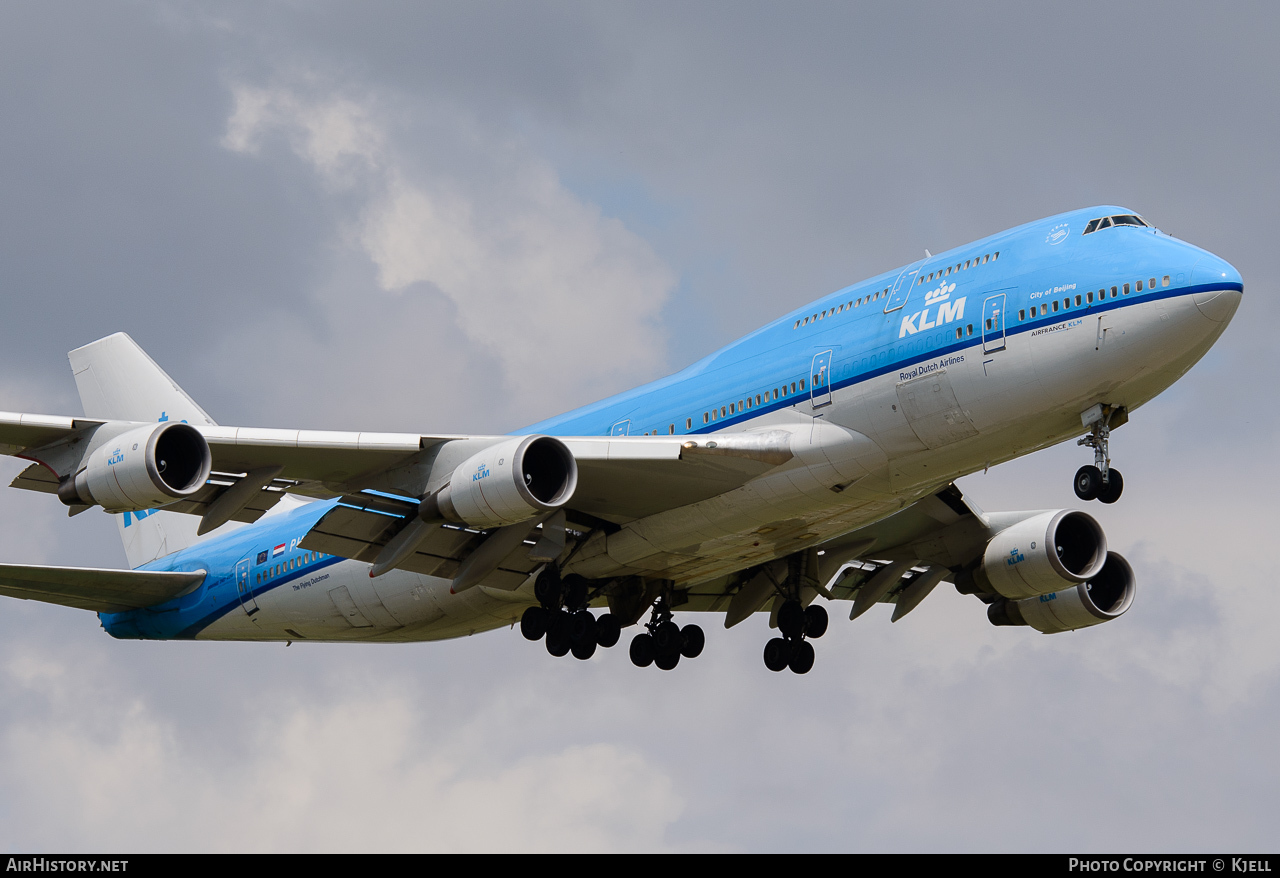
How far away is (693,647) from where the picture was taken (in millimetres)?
34094

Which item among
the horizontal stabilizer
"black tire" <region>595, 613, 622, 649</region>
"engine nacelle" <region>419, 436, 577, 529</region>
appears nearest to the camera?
"engine nacelle" <region>419, 436, 577, 529</region>

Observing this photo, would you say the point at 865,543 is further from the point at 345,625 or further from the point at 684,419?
the point at 345,625

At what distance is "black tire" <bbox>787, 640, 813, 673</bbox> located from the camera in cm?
3447

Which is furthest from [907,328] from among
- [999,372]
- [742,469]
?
[742,469]

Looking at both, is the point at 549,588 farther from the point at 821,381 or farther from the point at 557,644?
the point at 821,381

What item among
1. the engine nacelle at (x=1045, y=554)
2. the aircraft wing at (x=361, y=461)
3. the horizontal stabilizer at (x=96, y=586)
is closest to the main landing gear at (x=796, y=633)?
the engine nacelle at (x=1045, y=554)

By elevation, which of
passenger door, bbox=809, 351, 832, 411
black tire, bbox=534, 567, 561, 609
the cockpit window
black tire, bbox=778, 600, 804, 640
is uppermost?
the cockpit window

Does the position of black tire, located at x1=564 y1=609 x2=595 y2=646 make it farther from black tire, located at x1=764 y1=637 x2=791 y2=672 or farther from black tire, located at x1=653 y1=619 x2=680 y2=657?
black tire, located at x1=764 y1=637 x2=791 y2=672

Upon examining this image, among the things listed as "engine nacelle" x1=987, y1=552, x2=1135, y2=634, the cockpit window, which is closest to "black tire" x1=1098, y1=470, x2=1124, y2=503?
the cockpit window

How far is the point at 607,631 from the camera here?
30922 millimetres

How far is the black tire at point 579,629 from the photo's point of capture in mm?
30444

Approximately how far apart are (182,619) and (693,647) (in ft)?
41.1

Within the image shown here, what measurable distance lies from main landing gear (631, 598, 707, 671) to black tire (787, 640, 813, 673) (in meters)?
2.21

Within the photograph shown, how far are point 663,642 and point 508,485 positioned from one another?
9.22 m
